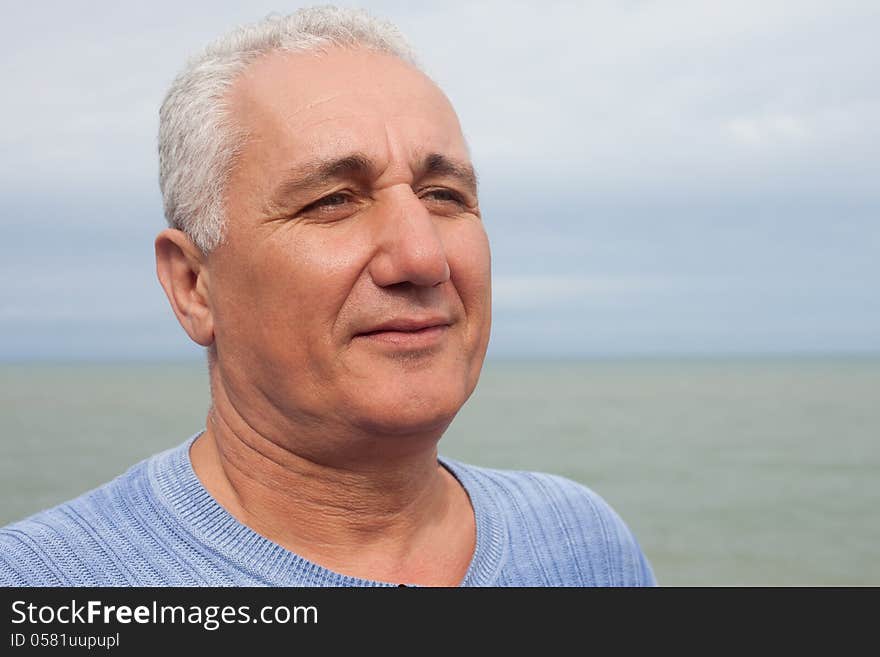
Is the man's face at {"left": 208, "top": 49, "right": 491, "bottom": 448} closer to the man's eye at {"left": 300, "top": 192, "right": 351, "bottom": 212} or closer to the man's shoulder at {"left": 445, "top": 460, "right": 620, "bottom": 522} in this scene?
the man's eye at {"left": 300, "top": 192, "right": 351, "bottom": 212}

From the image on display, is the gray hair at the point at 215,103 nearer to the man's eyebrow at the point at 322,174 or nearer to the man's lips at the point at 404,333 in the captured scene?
the man's eyebrow at the point at 322,174

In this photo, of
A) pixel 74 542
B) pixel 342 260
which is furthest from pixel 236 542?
pixel 342 260

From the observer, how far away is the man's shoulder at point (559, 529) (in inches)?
92.8

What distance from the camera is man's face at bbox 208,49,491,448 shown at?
6.00ft

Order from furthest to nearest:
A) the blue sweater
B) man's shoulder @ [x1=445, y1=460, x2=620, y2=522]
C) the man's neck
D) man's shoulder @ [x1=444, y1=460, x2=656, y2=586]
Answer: man's shoulder @ [x1=445, y1=460, x2=620, y2=522] → man's shoulder @ [x1=444, y1=460, x2=656, y2=586] → the man's neck → the blue sweater

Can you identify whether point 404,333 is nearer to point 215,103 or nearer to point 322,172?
point 322,172

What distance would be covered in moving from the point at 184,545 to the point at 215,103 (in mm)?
988

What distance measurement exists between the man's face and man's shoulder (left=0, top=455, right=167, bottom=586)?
428 millimetres

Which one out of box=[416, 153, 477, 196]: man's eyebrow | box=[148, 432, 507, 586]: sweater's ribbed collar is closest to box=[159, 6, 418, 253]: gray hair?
box=[416, 153, 477, 196]: man's eyebrow

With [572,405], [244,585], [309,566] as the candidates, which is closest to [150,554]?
A: [244,585]

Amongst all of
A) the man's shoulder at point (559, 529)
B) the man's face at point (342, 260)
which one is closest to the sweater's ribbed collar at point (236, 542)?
the man's shoulder at point (559, 529)

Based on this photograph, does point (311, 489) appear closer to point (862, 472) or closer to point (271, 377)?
point (271, 377)

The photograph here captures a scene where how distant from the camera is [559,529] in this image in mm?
2465
